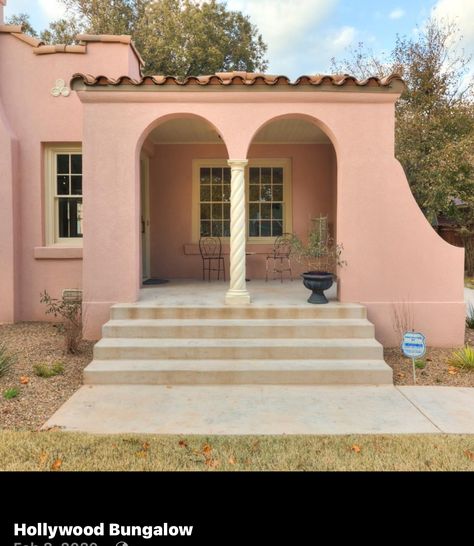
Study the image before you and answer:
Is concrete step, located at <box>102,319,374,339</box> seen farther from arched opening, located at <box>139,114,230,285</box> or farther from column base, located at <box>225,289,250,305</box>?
arched opening, located at <box>139,114,230,285</box>

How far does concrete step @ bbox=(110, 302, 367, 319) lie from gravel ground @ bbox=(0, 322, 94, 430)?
866 mm

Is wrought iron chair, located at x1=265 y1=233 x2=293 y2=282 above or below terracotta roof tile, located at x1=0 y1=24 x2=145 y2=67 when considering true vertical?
below

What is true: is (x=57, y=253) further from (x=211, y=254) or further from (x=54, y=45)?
(x=54, y=45)

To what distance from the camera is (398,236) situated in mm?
7109

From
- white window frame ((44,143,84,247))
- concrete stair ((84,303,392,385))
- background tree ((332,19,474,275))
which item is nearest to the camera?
concrete stair ((84,303,392,385))

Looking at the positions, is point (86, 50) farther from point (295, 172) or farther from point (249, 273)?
point (249, 273)

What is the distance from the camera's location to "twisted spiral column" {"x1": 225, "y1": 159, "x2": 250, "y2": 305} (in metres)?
6.99

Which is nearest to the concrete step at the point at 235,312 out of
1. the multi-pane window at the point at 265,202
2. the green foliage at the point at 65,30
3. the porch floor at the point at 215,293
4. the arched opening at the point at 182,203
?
the porch floor at the point at 215,293

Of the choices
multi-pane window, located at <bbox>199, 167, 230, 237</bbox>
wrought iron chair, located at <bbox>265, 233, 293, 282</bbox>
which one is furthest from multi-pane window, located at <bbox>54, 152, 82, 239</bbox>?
wrought iron chair, located at <bbox>265, 233, 293, 282</bbox>

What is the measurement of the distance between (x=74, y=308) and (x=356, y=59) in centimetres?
1599

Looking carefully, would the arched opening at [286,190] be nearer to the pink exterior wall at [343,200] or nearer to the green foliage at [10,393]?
the pink exterior wall at [343,200]

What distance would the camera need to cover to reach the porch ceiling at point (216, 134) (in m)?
8.41

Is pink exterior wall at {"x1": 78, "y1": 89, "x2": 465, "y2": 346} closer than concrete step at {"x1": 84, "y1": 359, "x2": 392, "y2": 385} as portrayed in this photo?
No
